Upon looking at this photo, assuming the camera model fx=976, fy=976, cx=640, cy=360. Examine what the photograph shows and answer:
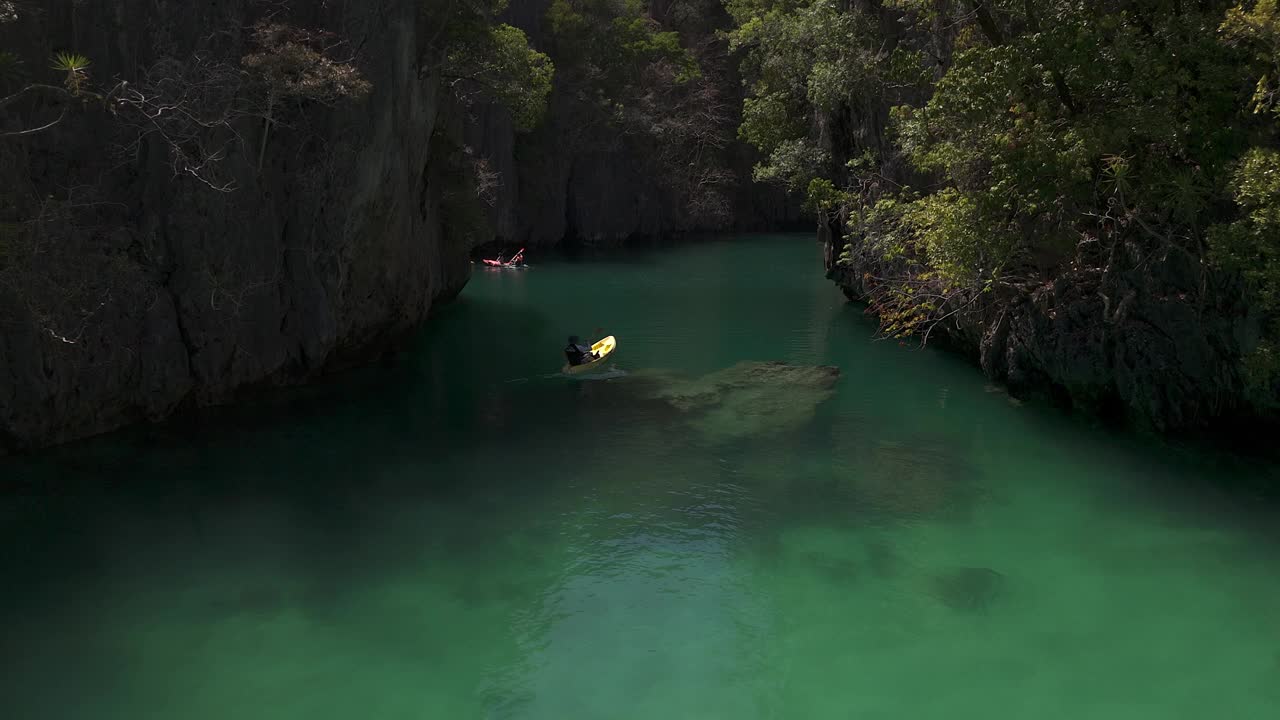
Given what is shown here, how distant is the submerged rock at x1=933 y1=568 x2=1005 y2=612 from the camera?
469 inches

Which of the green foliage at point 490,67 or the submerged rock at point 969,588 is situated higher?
the green foliage at point 490,67

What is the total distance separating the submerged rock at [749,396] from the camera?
18875 millimetres

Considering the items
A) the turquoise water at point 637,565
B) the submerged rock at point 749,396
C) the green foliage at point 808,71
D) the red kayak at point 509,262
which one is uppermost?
the green foliage at point 808,71

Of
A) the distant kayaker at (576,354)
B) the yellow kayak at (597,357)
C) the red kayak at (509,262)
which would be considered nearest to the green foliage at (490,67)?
the yellow kayak at (597,357)

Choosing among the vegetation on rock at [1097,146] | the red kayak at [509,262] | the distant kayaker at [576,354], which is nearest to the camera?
the vegetation on rock at [1097,146]

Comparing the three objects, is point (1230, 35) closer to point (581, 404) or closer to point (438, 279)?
point (581, 404)

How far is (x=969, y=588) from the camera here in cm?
1230

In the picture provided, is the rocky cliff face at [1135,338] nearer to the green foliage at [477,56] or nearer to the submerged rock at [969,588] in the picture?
the submerged rock at [969,588]

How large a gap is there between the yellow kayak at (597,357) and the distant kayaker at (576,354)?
104 mm

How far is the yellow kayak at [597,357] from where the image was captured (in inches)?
894

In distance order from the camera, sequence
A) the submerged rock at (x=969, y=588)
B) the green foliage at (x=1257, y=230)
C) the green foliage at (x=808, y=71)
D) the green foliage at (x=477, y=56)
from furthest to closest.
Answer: the green foliage at (x=477, y=56) → the green foliage at (x=808, y=71) → the green foliage at (x=1257, y=230) → the submerged rock at (x=969, y=588)

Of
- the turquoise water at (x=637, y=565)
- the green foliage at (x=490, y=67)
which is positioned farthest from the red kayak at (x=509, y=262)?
the turquoise water at (x=637, y=565)

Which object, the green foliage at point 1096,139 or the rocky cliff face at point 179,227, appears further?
the rocky cliff face at point 179,227

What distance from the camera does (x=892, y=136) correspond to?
2348 cm
